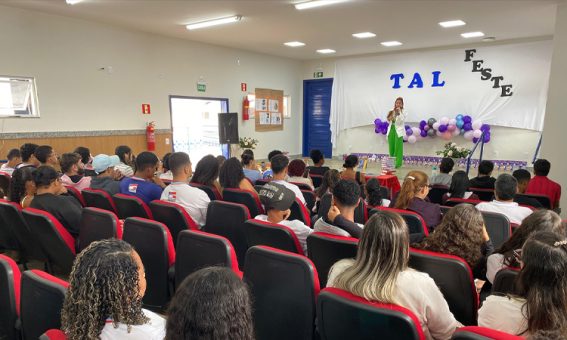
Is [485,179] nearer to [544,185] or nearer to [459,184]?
[544,185]

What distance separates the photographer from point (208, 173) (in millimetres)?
4023

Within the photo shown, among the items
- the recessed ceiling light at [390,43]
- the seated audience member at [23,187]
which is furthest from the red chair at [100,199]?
the recessed ceiling light at [390,43]

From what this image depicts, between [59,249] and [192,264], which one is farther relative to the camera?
A: [59,249]

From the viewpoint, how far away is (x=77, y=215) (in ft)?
9.92

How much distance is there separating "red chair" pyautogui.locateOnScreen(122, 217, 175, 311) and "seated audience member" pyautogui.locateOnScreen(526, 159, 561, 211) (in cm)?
447

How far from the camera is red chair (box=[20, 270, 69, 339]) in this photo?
1.42 m

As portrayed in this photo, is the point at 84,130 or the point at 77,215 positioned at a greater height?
the point at 84,130

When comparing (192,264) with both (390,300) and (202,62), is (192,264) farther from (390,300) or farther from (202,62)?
(202,62)

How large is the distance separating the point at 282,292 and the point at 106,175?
3.01 m

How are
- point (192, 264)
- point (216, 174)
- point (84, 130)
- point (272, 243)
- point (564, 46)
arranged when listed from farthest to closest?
point (84, 130)
point (564, 46)
point (216, 174)
point (272, 243)
point (192, 264)

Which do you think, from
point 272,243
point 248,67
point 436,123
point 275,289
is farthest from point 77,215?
point 436,123

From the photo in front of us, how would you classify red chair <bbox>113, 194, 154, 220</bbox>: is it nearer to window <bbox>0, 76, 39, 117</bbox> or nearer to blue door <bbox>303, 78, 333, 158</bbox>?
window <bbox>0, 76, 39, 117</bbox>

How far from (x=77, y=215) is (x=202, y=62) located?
694 cm

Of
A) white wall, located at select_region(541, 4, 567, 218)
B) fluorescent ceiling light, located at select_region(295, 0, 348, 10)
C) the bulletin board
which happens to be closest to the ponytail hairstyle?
fluorescent ceiling light, located at select_region(295, 0, 348, 10)
